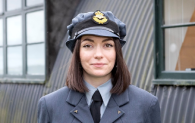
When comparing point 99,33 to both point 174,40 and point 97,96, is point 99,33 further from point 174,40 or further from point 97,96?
point 174,40

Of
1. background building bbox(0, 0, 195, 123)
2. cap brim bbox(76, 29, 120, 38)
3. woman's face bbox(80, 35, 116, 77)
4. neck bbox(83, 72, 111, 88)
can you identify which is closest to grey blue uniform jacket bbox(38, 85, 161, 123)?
neck bbox(83, 72, 111, 88)

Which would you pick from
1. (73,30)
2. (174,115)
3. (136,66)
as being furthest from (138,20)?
(73,30)

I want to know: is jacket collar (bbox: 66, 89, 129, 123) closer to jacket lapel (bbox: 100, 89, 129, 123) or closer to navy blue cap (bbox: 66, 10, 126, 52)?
jacket lapel (bbox: 100, 89, 129, 123)

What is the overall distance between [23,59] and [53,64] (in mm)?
1213

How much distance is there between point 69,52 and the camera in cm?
599

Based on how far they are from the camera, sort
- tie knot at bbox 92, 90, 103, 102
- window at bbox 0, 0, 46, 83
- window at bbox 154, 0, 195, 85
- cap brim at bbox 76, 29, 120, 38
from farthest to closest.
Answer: window at bbox 0, 0, 46, 83
window at bbox 154, 0, 195, 85
tie knot at bbox 92, 90, 103, 102
cap brim at bbox 76, 29, 120, 38

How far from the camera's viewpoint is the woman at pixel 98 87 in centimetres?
214

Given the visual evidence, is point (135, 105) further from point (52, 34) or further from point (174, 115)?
point (52, 34)

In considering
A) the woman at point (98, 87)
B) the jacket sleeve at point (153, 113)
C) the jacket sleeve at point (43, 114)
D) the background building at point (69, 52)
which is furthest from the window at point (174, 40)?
the jacket sleeve at point (43, 114)

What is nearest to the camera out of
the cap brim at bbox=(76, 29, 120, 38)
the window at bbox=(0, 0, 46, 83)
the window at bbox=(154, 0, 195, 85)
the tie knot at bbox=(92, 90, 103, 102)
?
the cap brim at bbox=(76, 29, 120, 38)

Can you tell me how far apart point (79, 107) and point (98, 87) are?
216 millimetres

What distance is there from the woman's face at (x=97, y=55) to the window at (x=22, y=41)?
168 inches

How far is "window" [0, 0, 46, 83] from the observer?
21.5 feet

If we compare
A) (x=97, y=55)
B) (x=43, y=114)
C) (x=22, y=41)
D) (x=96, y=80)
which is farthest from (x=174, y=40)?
(x=22, y=41)
